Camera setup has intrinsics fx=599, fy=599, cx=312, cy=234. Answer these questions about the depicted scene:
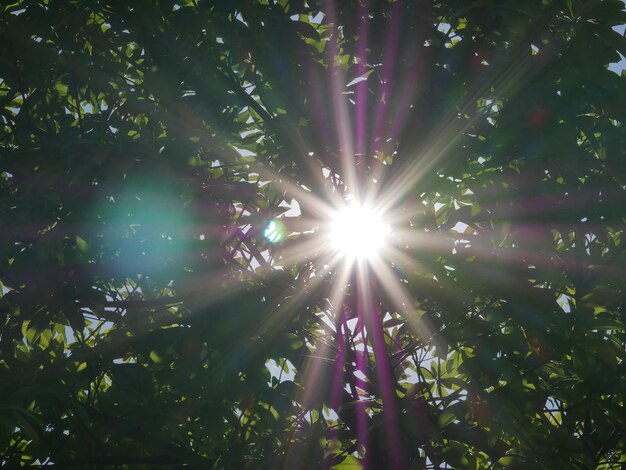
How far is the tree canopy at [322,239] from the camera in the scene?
272 centimetres

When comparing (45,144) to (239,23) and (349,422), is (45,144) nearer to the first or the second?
(239,23)

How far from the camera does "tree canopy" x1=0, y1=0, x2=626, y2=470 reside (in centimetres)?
272

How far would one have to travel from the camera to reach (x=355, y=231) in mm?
3395

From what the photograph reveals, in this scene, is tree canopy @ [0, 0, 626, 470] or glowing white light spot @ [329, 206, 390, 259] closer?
tree canopy @ [0, 0, 626, 470]

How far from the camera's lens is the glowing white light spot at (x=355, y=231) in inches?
128

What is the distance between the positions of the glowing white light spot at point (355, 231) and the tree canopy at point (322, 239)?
0.07 meters

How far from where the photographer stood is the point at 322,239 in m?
3.32

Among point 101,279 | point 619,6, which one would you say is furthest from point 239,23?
point 619,6

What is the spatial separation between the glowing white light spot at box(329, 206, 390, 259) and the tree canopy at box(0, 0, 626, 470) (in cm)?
7

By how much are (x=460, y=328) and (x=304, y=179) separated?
1132 mm

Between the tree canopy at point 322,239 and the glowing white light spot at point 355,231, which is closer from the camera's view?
the tree canopy at point 322,239

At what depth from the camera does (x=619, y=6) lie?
8.79ft

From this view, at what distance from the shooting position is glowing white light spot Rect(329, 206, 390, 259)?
3.26 m

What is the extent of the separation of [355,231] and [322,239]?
0.21 m
